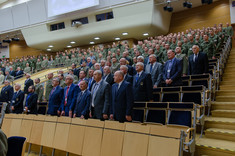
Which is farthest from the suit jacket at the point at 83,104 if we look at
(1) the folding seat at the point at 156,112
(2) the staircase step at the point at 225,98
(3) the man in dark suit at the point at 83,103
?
(2) the staircase step at the point at 225,98

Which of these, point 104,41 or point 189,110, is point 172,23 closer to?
point 104,41

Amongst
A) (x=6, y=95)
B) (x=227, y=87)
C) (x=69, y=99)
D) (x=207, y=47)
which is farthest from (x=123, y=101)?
(x=6, y=95)

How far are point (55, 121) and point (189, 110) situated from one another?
164 centimetres

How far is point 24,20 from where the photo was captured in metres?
10.3

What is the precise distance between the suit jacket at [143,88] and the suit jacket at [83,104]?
627 mm

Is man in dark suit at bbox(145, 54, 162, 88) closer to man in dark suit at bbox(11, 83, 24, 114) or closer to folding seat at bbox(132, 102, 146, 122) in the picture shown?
folding seat at bbox(132, 102, 146, 122)

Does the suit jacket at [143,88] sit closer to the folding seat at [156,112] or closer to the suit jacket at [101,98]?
the folding seat at [156,112]

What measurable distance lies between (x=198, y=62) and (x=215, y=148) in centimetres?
181

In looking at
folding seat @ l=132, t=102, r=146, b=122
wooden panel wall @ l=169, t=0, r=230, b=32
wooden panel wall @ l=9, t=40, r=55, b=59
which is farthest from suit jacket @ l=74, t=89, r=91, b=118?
wooden panel wall @ l=9, t=40, r=55, b=59

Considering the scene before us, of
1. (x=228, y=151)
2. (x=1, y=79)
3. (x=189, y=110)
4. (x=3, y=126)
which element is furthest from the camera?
(x=1, y=79)

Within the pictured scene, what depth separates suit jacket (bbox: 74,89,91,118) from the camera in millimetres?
2754

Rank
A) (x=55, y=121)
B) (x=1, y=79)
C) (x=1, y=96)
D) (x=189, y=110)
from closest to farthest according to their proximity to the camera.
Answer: (x=189, y=110)
(x=55, y=121)
(x=1, y=96)
(x=1, y=79)

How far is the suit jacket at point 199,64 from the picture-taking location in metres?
3.52

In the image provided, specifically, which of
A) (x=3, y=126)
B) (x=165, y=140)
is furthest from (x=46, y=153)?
(x=165, y=140)
